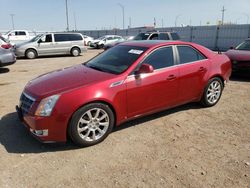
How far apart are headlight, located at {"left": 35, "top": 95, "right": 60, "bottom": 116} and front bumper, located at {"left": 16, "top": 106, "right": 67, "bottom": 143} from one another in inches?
2.9

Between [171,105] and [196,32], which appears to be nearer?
[171,105]

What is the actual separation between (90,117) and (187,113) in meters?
2.37


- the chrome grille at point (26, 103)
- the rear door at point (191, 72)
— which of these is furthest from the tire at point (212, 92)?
the chrome grille at point (26, 103)

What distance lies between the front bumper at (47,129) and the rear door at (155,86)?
1202 mm

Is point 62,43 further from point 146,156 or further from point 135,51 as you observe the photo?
point 146,156

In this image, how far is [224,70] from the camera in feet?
19.4

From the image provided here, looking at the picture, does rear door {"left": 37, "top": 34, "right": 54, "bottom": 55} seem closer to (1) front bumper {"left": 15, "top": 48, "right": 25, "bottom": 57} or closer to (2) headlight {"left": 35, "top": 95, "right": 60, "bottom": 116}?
(1) front bumper {"left": 15, "top": 48, "right": 25, "bottom": 57}

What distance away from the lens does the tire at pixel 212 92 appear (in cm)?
555

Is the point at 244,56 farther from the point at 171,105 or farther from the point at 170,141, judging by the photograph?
the point at 170,141

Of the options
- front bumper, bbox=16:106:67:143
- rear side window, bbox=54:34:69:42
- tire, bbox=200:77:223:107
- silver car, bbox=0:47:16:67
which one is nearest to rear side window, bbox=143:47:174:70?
tire, bbox=200:77:223:107

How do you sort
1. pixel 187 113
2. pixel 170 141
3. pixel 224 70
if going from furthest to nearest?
pixel 224 70, pixel 187 113, pixel 170 141

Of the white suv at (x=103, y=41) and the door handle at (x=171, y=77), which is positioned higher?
the door handle at (x=171, y=77)

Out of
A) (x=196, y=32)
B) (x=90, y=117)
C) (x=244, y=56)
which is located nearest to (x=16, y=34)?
(x=196, y=32)

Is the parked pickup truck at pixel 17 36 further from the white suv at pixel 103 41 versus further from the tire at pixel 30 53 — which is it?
the tire at pixel 30 53
